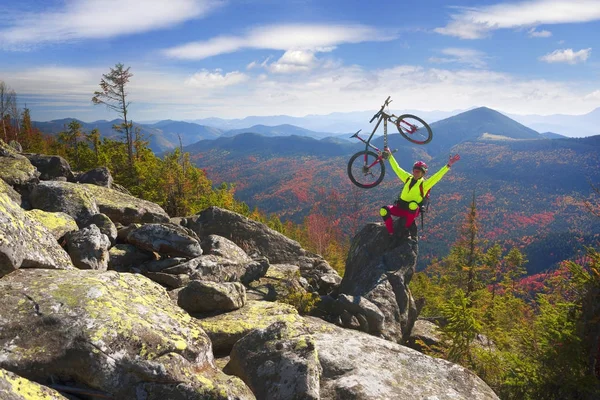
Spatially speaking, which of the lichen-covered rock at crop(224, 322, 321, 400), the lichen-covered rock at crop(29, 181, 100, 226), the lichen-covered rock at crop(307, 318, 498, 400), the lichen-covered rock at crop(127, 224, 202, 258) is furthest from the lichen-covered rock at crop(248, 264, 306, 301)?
the lichen-covered rock at crop(29, 181, 100, 226)

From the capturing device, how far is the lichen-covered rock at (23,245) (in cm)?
684

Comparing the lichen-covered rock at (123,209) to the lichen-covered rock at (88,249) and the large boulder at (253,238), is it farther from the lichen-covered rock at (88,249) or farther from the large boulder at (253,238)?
the lichen-covered rock at (88,249)

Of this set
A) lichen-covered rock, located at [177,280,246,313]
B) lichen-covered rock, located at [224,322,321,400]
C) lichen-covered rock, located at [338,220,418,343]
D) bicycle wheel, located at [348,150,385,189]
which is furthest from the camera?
bicycle wheel, located at [348,150,385,189]

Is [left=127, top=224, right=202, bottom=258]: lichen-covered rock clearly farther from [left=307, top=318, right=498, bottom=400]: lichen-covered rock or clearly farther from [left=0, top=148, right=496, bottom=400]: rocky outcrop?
[left=307, top=318, right=498, bottom=400]: lichen-covered rock

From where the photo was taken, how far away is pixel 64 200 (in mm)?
15250

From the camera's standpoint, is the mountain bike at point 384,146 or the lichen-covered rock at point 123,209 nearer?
the mountain bike at point 384,146

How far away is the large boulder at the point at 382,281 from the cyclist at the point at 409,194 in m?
1.00

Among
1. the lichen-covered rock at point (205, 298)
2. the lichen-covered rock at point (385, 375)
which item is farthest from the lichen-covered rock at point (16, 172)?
the lichen-covered rock at point (385, 375)

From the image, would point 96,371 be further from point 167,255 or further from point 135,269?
point 167,255

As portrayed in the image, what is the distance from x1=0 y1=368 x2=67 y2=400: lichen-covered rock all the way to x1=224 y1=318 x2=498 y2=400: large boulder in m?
3.55

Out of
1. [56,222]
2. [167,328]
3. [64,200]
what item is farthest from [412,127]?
[64,200]

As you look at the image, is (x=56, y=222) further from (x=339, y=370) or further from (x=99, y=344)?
(x=339, y=370)

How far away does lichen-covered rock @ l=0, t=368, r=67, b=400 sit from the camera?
4463 mm

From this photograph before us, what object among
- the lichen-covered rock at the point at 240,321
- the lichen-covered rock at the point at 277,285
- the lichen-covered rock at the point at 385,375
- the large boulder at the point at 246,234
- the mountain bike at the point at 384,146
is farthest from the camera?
the large boulder at the point at 246,234
